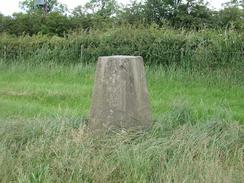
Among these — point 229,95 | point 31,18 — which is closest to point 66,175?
point 229,95

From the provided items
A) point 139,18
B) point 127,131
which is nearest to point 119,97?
point 127,131

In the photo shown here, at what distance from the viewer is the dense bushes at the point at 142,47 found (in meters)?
10.1

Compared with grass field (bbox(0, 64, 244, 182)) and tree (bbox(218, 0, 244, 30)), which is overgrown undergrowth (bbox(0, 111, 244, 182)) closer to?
grass field (bbox(0, 64, 244, 182))

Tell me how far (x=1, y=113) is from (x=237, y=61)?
529cm

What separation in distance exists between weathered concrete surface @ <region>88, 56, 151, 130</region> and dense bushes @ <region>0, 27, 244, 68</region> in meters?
4.73

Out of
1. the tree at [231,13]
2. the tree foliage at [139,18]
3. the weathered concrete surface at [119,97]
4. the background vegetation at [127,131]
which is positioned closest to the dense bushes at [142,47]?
the background vegetation at [127,131]

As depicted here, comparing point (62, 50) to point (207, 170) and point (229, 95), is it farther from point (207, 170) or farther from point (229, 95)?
point (207, 170)

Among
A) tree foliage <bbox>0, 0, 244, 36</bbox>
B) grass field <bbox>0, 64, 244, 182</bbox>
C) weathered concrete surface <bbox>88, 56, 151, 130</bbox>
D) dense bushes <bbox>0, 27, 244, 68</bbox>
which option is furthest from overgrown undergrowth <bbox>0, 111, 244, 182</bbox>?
tree foliage <bbox>0, 0, 244, 36</bbox>

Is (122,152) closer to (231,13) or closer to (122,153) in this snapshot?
(122,153)

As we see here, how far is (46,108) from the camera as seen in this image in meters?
7.30

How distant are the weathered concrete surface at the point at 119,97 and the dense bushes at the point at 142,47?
4731 millimetres

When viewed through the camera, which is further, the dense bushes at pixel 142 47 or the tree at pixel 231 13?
the tree at pixel 231 13

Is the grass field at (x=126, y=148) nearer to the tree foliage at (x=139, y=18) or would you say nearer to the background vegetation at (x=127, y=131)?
the background vegetation at (x=127, y=131)

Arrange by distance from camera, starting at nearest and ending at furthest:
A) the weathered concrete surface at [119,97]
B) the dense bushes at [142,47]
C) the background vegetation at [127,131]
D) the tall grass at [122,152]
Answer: the tall grass at [122,152], the background vegetation at [127,131], the weathered concrete surface at [119,97], the dense bushes at [142,47]
